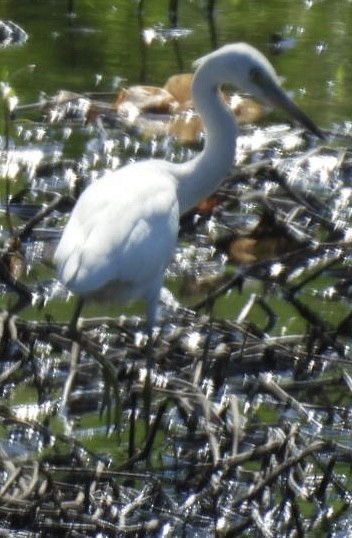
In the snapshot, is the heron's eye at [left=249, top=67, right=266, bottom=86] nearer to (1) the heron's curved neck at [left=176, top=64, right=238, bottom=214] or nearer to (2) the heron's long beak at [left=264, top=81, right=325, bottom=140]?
(2) the heron's long beak at [left=264, top=81, right=325, bottom=140]

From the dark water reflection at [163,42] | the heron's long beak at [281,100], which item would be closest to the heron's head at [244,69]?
the heron's long beak at [281,100]

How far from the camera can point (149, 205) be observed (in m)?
5.12

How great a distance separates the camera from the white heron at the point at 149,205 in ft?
15.8

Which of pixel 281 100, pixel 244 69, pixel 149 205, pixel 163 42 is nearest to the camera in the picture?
pixel 149 205

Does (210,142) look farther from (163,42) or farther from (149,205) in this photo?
(163,42)

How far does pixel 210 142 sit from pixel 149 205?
1.91 ft

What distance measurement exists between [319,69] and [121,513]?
6.10 m

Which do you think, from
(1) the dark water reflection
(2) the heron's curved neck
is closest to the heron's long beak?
(2) the heron's curved neck

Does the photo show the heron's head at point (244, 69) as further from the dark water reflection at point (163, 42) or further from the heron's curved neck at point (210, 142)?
the dark water reflection at point (163, 42)

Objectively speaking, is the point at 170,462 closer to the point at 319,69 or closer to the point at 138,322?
the point at 138,322

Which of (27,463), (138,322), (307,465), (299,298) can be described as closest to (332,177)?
(299,298)

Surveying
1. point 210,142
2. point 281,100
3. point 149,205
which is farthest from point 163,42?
point 149,205

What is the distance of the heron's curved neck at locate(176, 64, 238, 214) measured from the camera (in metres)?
5.58

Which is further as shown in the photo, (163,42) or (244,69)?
(163,42)
